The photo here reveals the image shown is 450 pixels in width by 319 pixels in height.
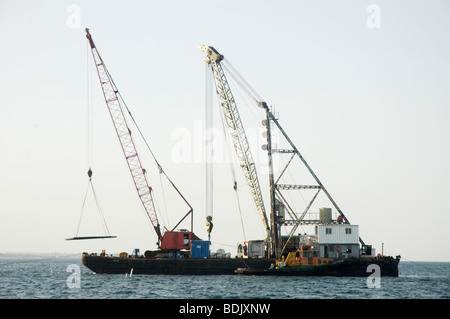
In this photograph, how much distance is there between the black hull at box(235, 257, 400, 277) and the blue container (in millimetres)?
10552

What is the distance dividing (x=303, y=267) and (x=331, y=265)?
5.00 meters

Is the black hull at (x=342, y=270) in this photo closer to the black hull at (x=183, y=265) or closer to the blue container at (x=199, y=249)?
the black hull at (x=183, y=265)

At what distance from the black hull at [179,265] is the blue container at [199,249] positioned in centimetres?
272

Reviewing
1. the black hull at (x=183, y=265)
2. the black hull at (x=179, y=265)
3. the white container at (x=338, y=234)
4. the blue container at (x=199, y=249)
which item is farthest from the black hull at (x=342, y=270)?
the blue container at (x=199, y=249)

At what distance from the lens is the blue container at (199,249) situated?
10069 cm

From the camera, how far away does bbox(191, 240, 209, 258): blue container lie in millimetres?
100688

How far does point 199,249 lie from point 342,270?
27.6 meters

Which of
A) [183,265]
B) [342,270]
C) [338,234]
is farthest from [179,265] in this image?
[342,270]

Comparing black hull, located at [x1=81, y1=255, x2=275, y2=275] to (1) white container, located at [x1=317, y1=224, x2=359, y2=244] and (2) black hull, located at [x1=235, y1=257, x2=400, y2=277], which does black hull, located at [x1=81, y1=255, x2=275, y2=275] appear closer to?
(2) black hull, located at [x1=235, y1=257, x2=400, y2=277]

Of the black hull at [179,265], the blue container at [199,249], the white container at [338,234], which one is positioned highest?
the white container at [338,234]

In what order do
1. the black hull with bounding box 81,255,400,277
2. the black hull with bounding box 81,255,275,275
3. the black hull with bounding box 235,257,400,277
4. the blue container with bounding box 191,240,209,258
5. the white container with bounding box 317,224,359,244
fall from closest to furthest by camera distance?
the black hull with bounding box 235,257,400,277
the white container with bounding box 317,224,359,244
the black hull with bounding box 81,255,400,277
the black hull with bounding box 81,255,275,275
the blue container with bounding box 191,240,209,258

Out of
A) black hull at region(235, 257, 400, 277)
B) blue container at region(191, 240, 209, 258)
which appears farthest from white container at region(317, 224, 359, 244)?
blue container at region(191, 240, 209, 258)

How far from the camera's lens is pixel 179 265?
98.2m
